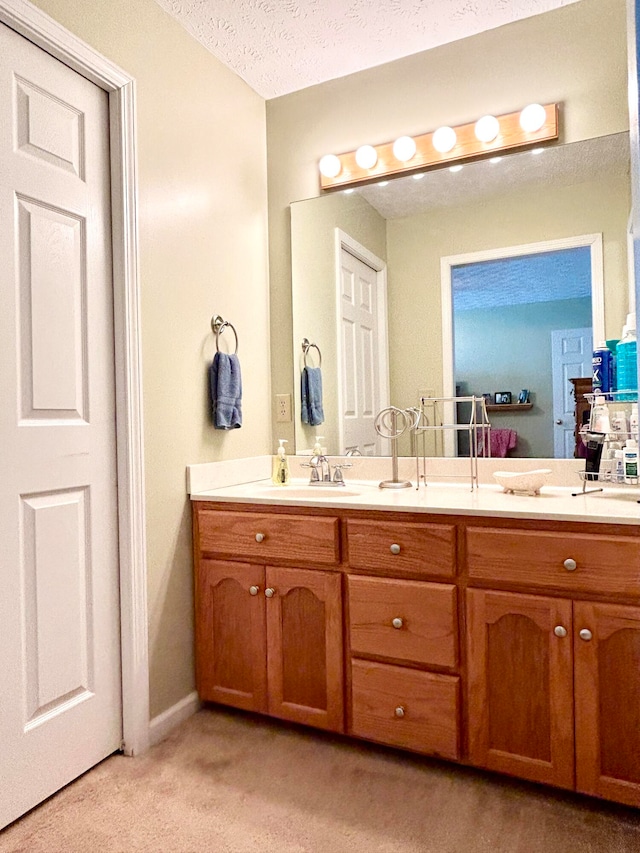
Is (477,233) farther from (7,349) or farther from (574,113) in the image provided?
(7,349)

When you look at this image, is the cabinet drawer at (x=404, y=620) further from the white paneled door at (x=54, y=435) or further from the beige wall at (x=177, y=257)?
the white paneled door at (x=54, y=435)

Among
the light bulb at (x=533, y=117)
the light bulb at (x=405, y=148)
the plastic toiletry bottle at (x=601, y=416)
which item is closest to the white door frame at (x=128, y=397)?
the light bulb at (x=405, y=148)

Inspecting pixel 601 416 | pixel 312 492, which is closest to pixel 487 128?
pixel 601 416

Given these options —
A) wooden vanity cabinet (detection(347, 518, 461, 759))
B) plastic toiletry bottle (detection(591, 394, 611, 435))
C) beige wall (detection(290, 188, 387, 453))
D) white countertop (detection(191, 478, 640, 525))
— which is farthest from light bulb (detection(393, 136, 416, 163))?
wooden vanity cabinet (detection(347, 518, 461, 759))

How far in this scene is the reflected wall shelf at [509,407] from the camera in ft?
7.02

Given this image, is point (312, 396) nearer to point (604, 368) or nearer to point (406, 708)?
point (604, 368)

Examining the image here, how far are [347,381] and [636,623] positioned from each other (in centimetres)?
136

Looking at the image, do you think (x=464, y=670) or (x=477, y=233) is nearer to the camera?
(x=464, y=670)

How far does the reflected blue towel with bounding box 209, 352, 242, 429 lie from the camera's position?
2.21 m

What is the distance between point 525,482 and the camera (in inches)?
74.7

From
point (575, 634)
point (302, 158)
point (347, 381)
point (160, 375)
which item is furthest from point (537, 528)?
point (302, 158)

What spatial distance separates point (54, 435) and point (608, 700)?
164 cm

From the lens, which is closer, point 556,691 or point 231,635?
point 556,691

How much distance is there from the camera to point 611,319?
6.56 ft
